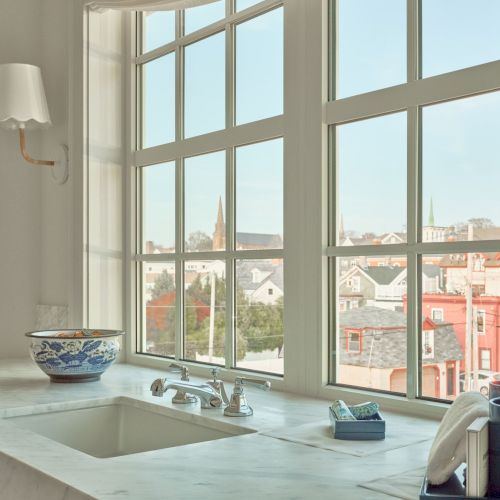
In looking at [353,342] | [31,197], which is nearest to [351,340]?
[353,342]

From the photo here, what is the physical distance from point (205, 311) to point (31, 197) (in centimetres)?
107

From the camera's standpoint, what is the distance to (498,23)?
1609 mm

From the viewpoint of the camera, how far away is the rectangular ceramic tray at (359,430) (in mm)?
1492

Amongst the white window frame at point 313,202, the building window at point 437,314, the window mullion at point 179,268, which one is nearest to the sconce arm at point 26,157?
the window mullion at point 179,268

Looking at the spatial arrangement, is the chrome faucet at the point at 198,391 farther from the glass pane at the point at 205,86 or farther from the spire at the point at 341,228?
the glass pane at the point at 205,86

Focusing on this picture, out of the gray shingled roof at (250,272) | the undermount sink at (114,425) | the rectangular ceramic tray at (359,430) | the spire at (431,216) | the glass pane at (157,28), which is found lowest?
the undermount sink at (114,425)

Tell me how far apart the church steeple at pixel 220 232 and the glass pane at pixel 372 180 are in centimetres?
51

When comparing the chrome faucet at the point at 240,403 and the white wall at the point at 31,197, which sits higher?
the white wall at the point at 31,197

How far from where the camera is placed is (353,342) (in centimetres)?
192

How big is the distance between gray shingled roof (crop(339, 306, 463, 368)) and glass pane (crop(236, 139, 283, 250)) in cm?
35

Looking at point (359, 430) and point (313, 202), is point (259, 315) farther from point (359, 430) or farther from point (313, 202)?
point (359, 430)

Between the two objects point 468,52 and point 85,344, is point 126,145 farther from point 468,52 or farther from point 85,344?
point 468,52

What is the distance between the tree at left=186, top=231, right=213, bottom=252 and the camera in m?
2.43

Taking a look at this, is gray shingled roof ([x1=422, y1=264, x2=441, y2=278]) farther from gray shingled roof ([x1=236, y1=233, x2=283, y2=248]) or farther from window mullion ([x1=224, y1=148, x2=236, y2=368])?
window mullion ([x1=224, y1=148, x2=236, y2=368])
